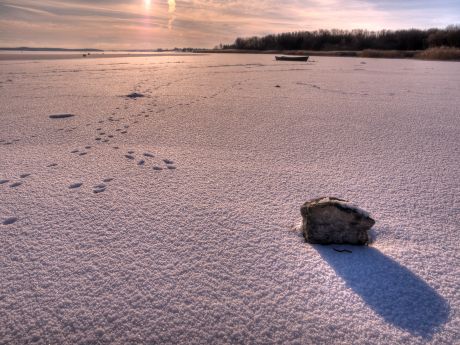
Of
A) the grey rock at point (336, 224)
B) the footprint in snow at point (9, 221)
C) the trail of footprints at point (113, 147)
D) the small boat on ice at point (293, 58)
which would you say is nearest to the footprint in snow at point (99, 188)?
the trail of footprints at point (113, 147)

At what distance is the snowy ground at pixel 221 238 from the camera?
0.57 meters

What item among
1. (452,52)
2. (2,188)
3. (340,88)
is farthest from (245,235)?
(452,52)

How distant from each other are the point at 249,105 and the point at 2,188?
2.06 m

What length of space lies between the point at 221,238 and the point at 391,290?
1.45 ft

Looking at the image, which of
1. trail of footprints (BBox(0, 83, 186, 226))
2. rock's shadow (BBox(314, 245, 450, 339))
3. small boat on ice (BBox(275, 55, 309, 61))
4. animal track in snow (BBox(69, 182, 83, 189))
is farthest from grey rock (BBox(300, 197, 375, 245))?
small boat on ice (BBox(275, 55, 309, 61))

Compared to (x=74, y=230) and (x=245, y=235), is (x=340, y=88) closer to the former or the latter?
(x=245, y=235)

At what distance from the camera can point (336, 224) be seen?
789mm

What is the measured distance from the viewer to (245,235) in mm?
838

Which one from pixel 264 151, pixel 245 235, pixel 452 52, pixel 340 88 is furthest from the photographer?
pixel 452 52

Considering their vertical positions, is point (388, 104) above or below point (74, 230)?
above

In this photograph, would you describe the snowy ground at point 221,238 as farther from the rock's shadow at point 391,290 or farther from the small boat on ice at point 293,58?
the small boat on ice at point 293,58

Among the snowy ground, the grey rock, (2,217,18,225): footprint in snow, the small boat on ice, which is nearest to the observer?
the snowy ground

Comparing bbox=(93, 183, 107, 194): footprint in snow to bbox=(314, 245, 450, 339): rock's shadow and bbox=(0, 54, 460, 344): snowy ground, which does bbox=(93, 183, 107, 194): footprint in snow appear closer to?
bbox=(0, 54, 460, 344): snowy ground

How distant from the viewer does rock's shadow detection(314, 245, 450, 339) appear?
58 cm
